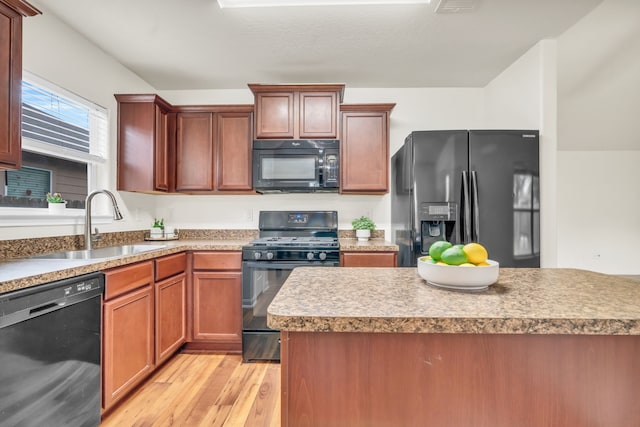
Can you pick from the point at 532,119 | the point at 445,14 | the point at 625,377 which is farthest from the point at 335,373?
the point at 532,119

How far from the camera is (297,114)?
2.77 m

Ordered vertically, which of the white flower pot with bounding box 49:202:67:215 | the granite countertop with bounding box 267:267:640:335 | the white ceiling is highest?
the white ceiling

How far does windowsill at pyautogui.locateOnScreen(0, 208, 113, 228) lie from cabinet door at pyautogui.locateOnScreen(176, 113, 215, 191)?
857mm

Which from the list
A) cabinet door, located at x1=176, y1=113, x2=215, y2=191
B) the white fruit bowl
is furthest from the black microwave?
the white fruit bowl

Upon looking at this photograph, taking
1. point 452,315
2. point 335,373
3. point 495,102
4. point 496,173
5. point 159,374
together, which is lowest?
point 159,374

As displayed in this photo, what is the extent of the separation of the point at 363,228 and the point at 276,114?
4.40 ft

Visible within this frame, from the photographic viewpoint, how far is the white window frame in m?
1.81

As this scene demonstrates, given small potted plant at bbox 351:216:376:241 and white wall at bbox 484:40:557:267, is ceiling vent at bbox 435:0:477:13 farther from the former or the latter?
small potted plant at bbox 351:216:376:241

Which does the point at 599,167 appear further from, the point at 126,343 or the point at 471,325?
the point at 126,343

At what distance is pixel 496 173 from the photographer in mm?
2205

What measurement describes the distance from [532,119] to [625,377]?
88.2 inches

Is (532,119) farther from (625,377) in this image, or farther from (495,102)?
(625,377)

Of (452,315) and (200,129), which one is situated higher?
(200,129)

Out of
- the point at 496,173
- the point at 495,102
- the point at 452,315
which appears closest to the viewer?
the point at 452,315
